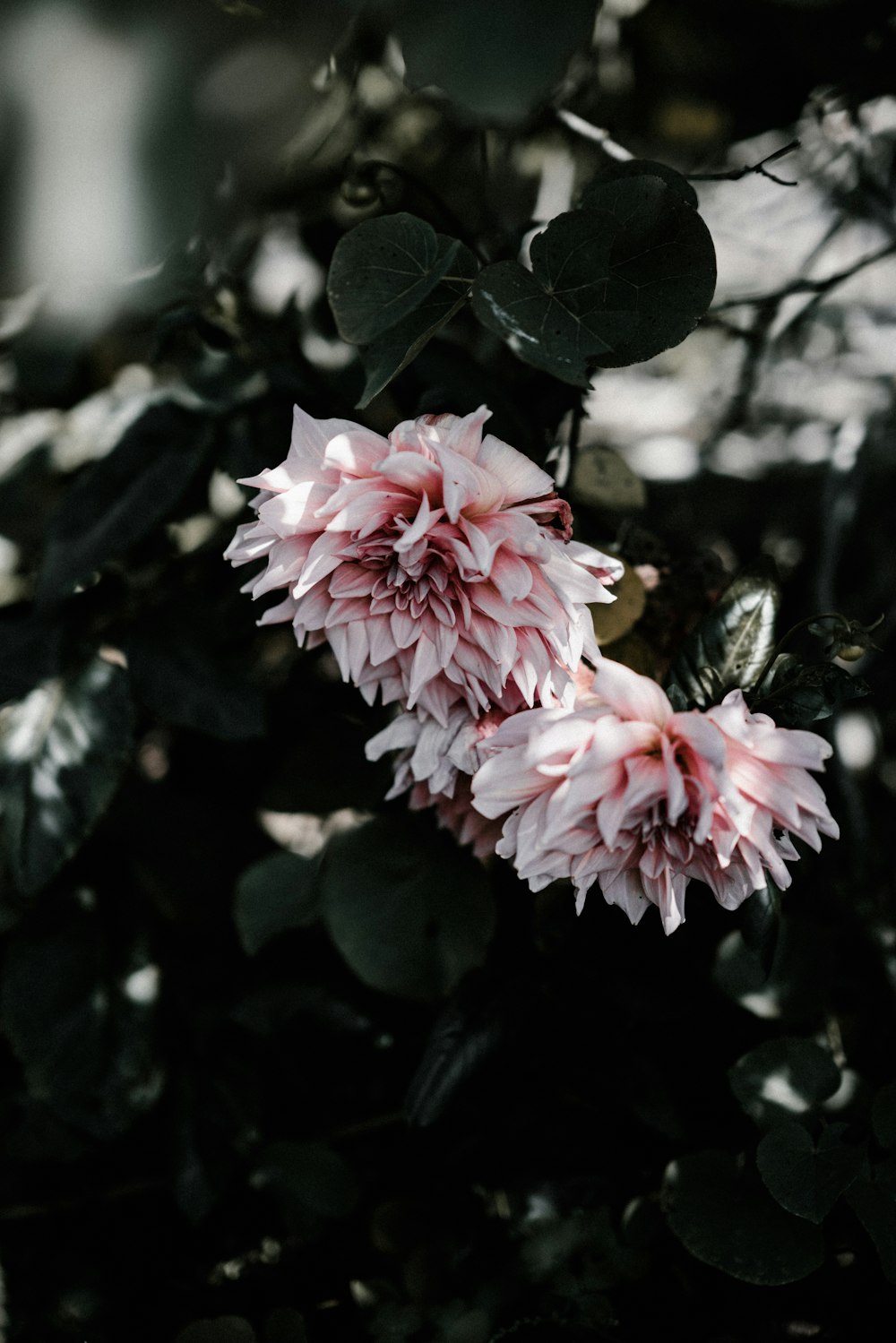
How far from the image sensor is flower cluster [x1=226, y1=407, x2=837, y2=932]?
52 cm

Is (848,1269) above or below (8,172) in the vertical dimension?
below

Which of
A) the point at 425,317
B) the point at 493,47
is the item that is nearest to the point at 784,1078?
the point at 425,317

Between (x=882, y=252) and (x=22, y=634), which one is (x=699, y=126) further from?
(x=22, y=634)

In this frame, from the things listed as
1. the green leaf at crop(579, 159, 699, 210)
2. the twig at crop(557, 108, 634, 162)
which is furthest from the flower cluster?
the twig at crop(557, 108, 634, 162)

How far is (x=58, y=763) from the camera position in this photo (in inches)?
36.3

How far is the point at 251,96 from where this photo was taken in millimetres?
638

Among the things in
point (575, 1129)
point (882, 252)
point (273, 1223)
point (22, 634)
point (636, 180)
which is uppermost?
point (636, 180)

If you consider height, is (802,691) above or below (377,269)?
below

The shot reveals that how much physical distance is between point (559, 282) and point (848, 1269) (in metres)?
0.93

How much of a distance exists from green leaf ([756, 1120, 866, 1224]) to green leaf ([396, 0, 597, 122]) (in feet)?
2.53

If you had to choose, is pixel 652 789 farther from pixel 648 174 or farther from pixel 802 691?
pixel 648 174

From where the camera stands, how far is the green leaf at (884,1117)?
757 millimetres

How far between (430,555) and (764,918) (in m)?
0.35

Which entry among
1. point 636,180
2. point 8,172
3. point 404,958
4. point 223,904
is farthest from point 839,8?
point 223,904
